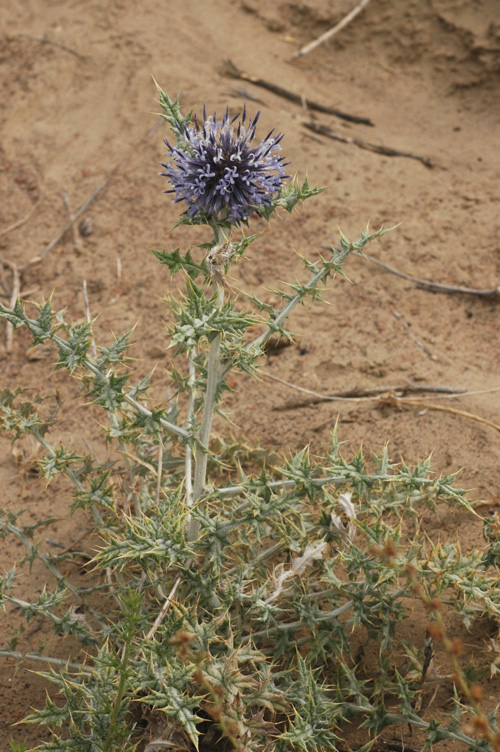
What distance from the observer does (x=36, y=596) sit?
3387mm

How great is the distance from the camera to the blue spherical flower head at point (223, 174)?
2422 millimetres

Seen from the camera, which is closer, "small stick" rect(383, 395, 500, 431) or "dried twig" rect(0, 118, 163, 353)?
"small stick" rect(383, 395, 500, 431)

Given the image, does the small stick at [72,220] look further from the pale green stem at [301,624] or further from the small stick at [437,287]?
the pale green stem at [301,624]

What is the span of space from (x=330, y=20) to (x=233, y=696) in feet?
A: 20.8

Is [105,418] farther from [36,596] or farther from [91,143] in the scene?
[91,143]

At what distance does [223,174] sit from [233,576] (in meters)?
1.54

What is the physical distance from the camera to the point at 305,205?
5.39 m

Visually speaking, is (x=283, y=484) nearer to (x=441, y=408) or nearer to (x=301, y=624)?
(x=301, y=624)

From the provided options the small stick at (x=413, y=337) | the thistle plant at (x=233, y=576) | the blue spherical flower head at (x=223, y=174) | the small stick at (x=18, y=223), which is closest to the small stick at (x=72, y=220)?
the small stick at (x=18, y=223)

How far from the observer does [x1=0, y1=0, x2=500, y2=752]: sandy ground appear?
3910 millimetres

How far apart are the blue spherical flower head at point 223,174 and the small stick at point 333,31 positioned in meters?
4.86

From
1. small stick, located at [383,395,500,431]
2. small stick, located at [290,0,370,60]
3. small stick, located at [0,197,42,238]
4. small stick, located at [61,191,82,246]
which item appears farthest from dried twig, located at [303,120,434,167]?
small stick, located at [383,395,500,431]

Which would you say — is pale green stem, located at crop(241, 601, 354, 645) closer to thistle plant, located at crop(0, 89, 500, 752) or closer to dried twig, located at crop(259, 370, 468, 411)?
thistle plant, located at crop(0, 89, 500, 752)

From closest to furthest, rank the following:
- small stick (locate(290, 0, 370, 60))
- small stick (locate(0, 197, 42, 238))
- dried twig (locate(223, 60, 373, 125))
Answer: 1. small stick (locate(0, 197, 42, 238))
2. dried twig (locate(223, 60, 373, 125))
3. small stick (locate(290, 0, 370, 60))
